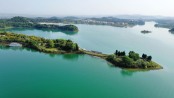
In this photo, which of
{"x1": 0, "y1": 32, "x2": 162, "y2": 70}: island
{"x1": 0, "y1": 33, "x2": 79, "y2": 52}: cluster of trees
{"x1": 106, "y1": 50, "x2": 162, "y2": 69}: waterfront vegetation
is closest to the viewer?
{"x1": 106, "y1": 50, "x2": 162, "y2": 69}: waterfront vegetation

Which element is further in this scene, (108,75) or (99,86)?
(108,75)

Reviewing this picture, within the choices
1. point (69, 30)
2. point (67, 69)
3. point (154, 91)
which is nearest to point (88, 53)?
point (67, 69)

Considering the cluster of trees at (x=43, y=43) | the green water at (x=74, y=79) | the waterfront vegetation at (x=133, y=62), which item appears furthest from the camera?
the cluster of trees at (x=43, y=43)

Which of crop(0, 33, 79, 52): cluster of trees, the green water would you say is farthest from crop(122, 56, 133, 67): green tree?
crop(0, 33, 79, 52): cluster of trees

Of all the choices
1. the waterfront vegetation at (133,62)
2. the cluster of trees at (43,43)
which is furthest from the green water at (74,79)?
the cluster of trees at (43,43)

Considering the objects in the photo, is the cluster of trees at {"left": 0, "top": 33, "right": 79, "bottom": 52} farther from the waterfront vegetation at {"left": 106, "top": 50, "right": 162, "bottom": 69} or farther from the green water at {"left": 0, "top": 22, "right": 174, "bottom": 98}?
the waterfront vegetation at {"left": 106, "top": 50, "right": 162, "bottom": 69}

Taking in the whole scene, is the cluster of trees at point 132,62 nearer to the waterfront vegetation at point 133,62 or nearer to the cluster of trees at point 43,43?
the waterfront vegetation at point 133,62

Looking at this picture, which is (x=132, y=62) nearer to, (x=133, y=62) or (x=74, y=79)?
(x=133, y=62)

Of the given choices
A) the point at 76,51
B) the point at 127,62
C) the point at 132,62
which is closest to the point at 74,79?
the point at 127,62

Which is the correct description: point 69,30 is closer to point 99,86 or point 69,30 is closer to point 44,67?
point 44,67
